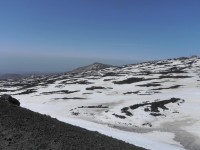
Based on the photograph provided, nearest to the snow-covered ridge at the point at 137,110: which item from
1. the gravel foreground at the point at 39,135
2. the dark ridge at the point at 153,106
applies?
the dark ridge at the point at 153,106

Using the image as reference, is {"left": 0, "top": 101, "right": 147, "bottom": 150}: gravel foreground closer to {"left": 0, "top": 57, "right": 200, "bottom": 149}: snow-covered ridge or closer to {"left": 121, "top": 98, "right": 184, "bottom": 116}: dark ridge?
{"left": 0, "top": 57, "right": 200, "bottom": 149}: snow-covered ridge

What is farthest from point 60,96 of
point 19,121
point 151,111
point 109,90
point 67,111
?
point 19,121

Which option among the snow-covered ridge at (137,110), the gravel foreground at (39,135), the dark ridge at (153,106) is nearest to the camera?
the gravel foreground at (39,135)

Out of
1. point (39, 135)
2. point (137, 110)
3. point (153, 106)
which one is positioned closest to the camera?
point (39, 135)

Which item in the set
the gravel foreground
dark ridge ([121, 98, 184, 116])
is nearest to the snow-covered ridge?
dark ridge ([121, 98, 184, 116])

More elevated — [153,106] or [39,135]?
[39,135]

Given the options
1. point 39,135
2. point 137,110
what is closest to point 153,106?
point 137,110

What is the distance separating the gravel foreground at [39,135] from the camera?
19.7 meters

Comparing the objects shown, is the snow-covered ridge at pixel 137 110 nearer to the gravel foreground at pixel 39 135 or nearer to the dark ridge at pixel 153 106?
the dark ridge at pixel 153 106

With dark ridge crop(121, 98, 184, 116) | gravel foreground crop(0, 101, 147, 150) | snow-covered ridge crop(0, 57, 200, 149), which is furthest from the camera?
dark ridge crop(121, 98, 184, 116)

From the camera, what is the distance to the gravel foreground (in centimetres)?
1973

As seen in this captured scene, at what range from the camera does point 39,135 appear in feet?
68.4

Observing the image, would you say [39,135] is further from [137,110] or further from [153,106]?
[153,106]

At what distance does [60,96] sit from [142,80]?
31.1 m
